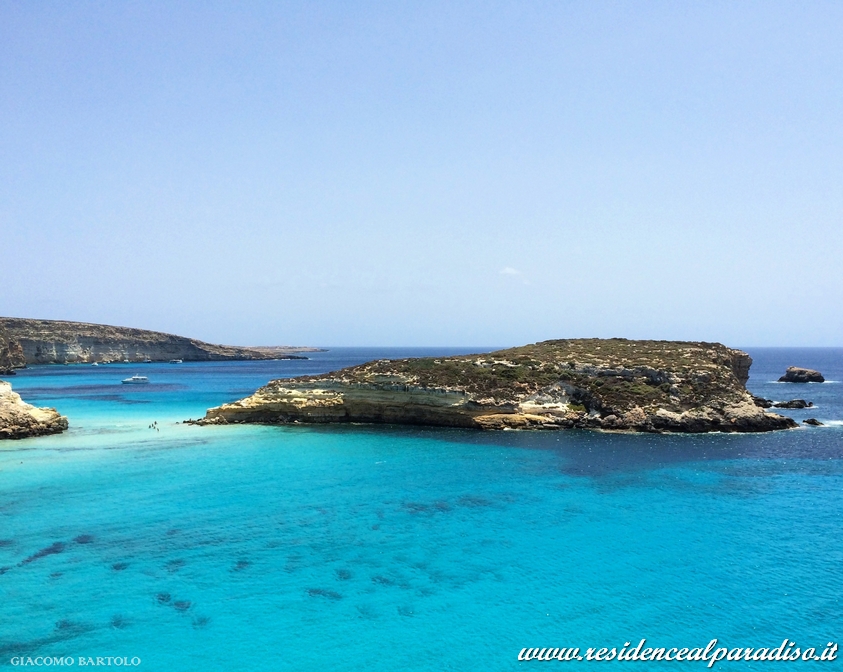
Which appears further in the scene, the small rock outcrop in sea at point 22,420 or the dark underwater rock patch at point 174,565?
the small rock outcrop in sea at point 22,420

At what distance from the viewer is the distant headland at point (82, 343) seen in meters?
145

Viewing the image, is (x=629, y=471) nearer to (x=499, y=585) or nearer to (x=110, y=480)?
(x=499, y=585)

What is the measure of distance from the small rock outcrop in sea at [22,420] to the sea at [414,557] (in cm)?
658

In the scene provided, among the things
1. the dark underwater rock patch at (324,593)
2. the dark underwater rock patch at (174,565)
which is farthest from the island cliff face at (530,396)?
the dark underwater rock patch at (324,593)

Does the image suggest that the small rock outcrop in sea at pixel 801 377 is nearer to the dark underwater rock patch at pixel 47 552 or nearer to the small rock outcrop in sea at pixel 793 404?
the small rock outcrop in sea at pixel 793 404

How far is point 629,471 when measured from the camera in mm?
30641

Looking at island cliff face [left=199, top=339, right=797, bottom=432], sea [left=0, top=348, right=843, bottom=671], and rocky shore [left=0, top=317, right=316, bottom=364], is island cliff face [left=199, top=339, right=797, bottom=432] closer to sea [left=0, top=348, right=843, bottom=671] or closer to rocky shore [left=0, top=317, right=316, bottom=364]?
sea [left=0, top=348, right=843, bottom=671]

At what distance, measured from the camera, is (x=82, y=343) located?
15612cm

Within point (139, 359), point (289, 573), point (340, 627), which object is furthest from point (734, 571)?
point (139, 359)

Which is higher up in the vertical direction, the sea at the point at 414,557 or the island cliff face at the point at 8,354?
the island cliff face at the point at 8,354

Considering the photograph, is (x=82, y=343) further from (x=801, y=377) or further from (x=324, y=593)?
(x=801, y=377)

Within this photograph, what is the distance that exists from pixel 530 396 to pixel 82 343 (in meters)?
150

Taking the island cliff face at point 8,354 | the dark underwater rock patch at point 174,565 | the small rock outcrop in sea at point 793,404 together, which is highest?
the island cliff face at point 8,354

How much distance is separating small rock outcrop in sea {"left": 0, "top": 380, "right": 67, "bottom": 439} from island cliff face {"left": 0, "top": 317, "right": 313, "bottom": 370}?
9279cm
